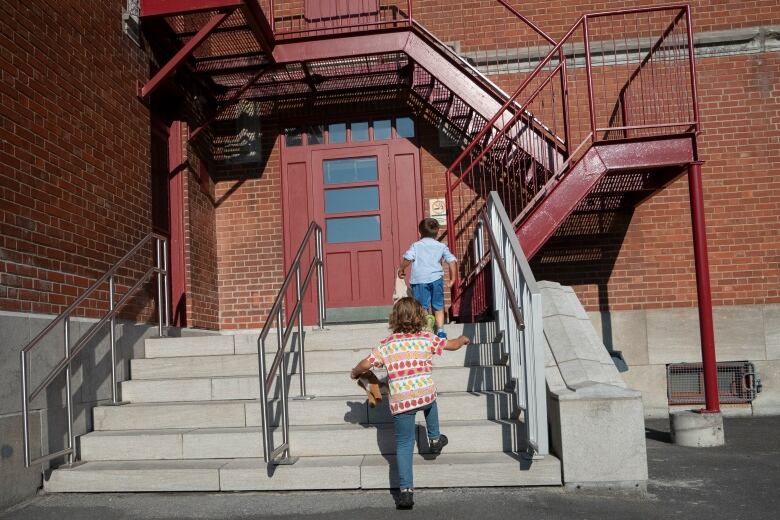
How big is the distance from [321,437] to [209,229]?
4.81 meters

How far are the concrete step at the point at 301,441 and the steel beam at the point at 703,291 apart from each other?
2.84 m

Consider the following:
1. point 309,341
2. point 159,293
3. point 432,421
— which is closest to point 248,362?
point 309,341

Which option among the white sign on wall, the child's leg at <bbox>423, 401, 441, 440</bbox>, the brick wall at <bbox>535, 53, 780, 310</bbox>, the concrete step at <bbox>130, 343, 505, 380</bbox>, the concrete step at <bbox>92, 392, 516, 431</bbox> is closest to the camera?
the child's leg at <bbox>423, 401, 441, 440</bbox>

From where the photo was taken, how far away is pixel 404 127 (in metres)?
9.54

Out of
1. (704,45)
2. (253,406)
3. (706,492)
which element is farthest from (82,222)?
(704,45)

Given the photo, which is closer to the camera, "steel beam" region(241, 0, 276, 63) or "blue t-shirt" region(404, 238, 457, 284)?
"blue t-shirt" region(404, 238, 457, 284)

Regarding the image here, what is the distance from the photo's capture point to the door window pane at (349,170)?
31.4 ft

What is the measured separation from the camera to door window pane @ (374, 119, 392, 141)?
9.57 metres

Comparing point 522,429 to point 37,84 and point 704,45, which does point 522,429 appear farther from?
point 704,45

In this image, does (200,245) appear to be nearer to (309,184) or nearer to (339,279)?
(309,184)

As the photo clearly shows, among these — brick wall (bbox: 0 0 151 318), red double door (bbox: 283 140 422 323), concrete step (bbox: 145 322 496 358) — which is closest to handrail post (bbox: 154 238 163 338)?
brick wall (bbox: 0 0 151 318)

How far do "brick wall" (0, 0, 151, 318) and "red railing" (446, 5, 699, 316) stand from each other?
3715mm

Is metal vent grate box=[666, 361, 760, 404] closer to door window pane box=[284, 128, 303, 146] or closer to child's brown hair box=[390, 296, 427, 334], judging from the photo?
child's brown hair box=[390, 296, 427, 334]

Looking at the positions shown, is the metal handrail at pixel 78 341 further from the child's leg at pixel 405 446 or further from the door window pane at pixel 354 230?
the door window pane at pixel 354 230
